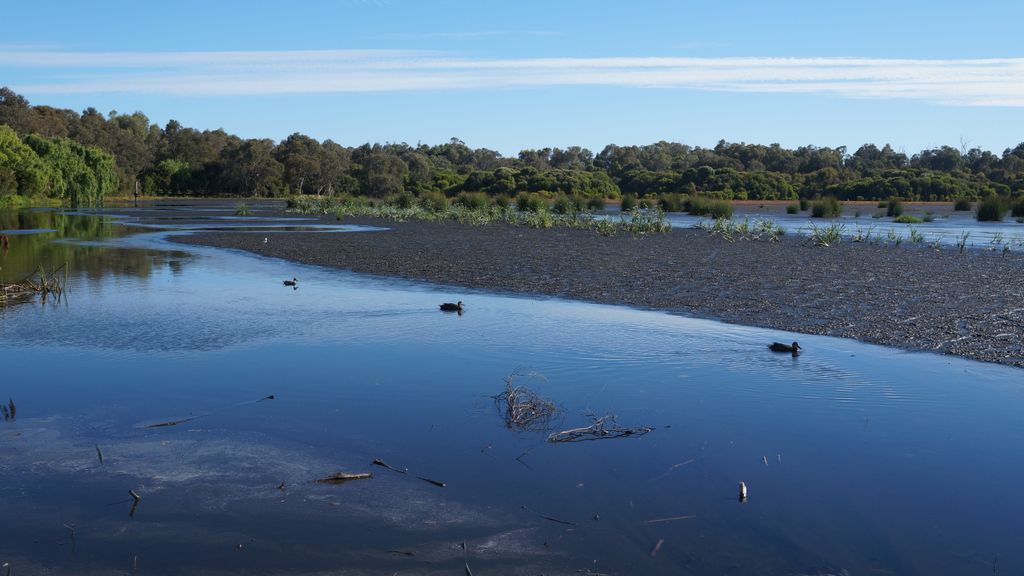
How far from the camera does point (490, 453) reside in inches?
281

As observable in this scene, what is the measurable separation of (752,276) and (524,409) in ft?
40.1

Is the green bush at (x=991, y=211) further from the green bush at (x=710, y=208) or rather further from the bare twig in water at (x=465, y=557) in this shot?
the bare twig in water at (x=465, y=557)

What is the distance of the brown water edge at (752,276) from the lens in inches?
508

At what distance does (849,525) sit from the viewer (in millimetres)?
5730

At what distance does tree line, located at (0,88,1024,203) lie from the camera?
6800 centimetres

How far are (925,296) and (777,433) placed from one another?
9493mm

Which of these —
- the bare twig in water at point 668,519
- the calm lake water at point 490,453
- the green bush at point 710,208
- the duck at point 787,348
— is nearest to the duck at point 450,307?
the calm lake water at point 490,453

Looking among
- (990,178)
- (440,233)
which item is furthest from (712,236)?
(990,178)

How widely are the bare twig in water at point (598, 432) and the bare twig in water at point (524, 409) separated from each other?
12.4 inches

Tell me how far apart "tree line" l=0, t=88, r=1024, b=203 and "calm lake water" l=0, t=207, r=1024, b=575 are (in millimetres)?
53619

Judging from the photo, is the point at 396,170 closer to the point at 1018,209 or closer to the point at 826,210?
the point at 826,210

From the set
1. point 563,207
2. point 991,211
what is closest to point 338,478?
point 563,207

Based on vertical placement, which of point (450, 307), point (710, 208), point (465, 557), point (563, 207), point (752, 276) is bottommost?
point (465, 557)

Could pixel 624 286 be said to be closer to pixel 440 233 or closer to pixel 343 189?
pixel 440 233
